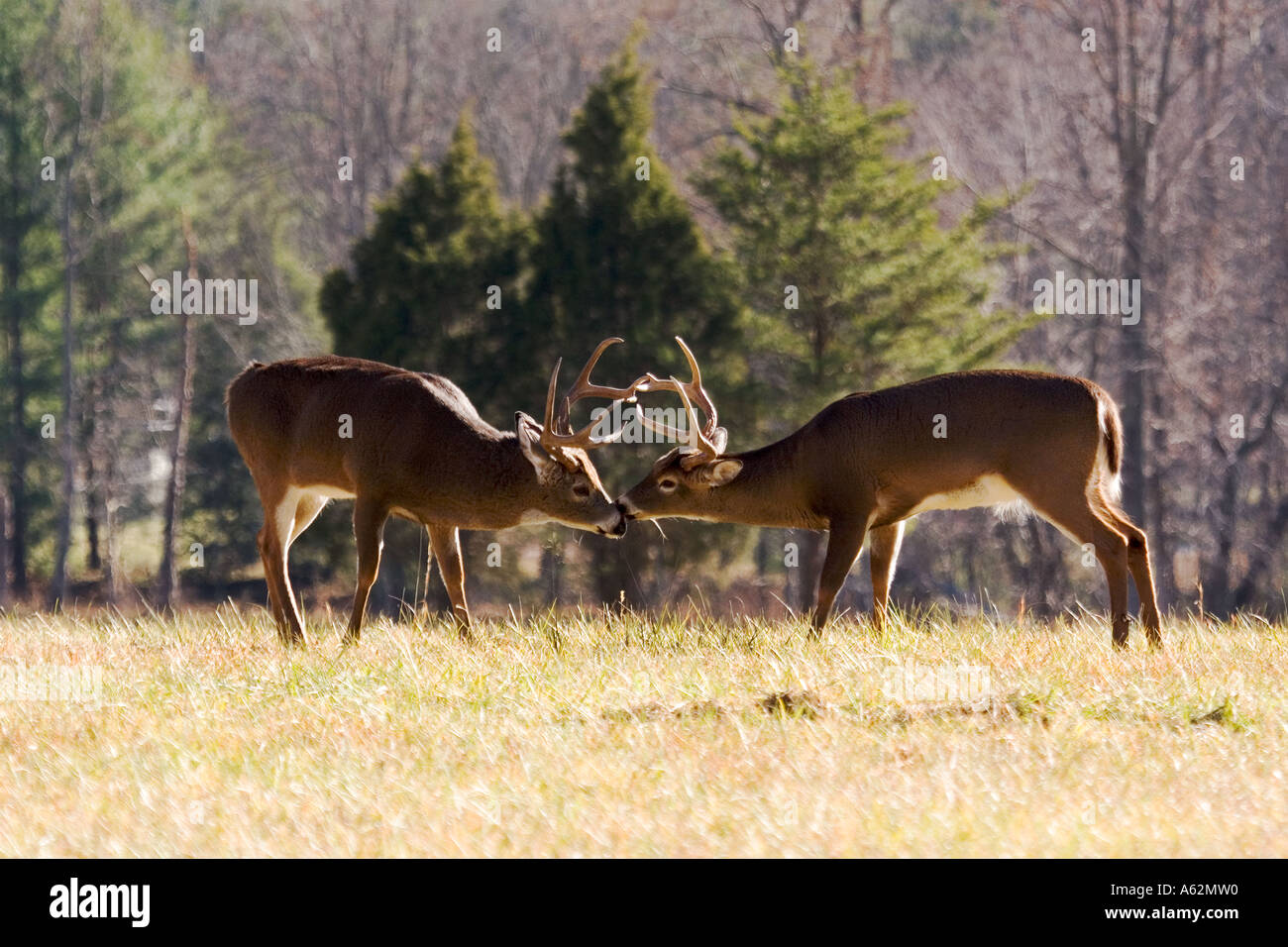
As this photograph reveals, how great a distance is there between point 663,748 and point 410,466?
4.27 metres

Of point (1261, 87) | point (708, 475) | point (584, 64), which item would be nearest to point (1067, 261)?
point (1261, 87)

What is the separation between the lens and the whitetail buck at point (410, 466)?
986 centimetres

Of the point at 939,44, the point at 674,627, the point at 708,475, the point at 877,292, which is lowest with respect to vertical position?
the point at 674,627

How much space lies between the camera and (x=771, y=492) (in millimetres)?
10125

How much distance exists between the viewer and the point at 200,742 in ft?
20.9

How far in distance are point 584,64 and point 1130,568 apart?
87.5 ft

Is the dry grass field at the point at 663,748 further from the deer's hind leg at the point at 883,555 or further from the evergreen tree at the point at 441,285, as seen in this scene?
the evergreen tree at the point at 441,285

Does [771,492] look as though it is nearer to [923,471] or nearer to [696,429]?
[696,429]

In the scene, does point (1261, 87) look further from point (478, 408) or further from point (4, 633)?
point (4, 633)

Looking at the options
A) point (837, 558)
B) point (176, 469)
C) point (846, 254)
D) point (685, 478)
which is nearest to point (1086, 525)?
point (837, 558)

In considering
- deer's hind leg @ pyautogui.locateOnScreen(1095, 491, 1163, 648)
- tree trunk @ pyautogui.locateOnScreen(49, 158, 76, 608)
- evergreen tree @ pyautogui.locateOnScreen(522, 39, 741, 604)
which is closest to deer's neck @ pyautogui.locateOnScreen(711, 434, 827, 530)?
deer's hind leg @ pyautogui.locateOnScreen(1095, 491, 1163, 648)

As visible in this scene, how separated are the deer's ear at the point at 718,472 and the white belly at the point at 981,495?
1240 millimetres

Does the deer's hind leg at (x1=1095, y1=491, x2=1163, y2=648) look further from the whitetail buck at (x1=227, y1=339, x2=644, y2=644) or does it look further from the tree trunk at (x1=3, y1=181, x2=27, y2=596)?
the tree trunk at (x1=3, y1=181, x2=27, y2=596)

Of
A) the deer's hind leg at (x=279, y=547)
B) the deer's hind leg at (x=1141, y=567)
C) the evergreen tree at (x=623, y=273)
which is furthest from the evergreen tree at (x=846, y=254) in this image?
the deer's hind leg at (x=1141, y=567)
